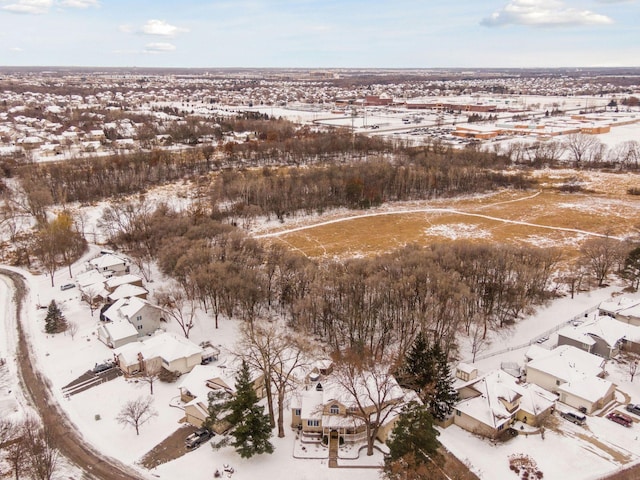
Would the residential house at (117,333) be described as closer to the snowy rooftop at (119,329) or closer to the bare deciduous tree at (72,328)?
the snowy rooftop at (119,329)

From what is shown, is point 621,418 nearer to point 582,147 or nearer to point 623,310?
point 623,310

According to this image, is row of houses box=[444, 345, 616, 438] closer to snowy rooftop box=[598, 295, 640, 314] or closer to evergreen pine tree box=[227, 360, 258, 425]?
snowy rooftop box=[598, 295, 640, 314]

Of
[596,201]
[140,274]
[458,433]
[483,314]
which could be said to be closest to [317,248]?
[140,274]

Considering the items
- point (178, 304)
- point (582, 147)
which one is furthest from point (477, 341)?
point (582, 147)

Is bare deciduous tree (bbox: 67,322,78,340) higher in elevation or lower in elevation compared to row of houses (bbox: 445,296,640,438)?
lower

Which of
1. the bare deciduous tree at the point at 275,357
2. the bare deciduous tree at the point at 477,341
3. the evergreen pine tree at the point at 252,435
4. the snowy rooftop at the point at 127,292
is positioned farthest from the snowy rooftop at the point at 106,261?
the bare deciduous tree at the point at 477,341

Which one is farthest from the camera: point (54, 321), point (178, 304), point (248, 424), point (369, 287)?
point (178, 304)

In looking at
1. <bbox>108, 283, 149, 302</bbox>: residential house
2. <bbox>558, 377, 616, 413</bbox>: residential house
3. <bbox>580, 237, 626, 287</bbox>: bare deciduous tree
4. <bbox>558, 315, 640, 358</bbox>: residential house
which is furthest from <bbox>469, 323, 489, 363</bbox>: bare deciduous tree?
<bbox>108, 283, 149, 302</bbox>: residential house
